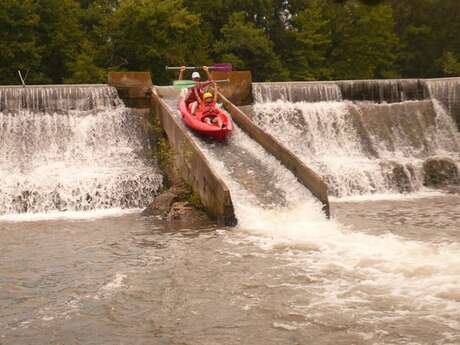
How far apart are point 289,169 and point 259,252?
13.8 ft

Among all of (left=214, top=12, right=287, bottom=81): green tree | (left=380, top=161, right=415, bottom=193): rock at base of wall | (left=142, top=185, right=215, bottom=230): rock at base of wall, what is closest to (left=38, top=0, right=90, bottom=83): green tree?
(left=214, top=12, right=287, bottom=81): green tree

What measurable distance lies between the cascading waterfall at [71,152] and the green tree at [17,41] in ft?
26.2

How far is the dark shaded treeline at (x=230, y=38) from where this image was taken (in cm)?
2544

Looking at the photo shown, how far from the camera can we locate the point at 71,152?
1639 cm

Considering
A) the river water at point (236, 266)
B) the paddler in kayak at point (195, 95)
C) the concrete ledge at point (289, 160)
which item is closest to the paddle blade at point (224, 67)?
the paddler in kayak at point (195, 95)

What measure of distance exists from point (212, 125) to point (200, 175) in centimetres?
281

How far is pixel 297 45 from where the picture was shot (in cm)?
3164

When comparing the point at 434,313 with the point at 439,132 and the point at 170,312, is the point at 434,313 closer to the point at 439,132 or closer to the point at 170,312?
the point at 170,312

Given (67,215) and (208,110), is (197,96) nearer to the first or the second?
(208,110)

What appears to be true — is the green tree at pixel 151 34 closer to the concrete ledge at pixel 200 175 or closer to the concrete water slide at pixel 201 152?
the concrete water slide at pixel 201 152

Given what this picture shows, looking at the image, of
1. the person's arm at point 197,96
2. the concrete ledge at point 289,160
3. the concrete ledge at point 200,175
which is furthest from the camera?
the person's arm at point 197,96

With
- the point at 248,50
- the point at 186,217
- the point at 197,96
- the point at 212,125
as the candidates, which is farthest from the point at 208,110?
the point at 248,50

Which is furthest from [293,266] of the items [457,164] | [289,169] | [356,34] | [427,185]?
[356,34]

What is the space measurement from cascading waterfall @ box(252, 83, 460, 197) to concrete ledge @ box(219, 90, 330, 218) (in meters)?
2.43
